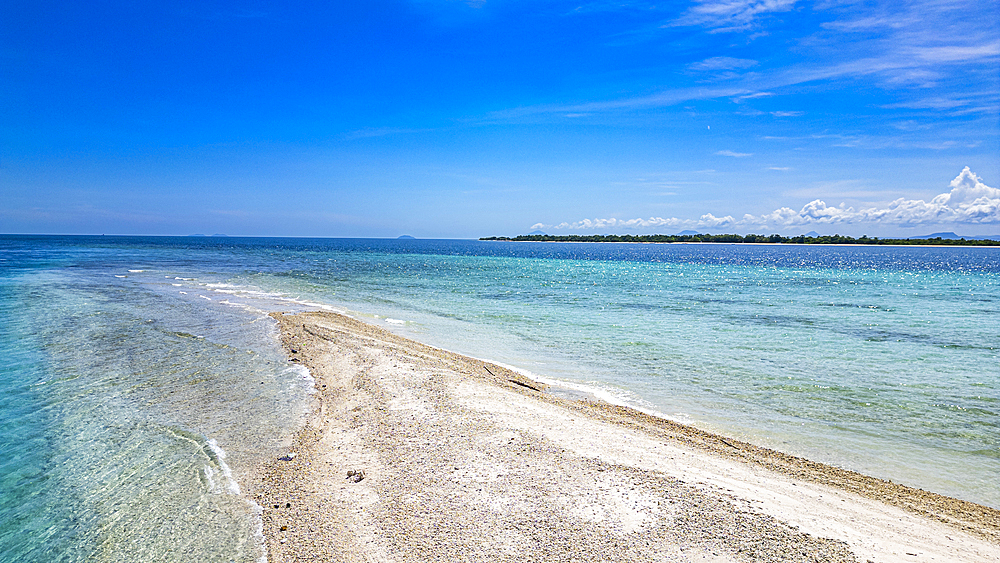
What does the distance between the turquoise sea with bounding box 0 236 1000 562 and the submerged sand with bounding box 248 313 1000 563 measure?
829 mm

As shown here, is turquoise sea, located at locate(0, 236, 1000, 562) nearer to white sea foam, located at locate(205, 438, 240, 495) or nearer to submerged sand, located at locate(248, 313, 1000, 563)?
white sea foam, located at locate(205, 438, 240, 495)

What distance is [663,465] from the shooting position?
7660mm

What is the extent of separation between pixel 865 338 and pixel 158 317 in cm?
3065

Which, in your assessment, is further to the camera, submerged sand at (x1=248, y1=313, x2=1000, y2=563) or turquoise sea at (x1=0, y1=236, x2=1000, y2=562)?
turquoise sea at (x1=0, y1=236, x2=1000, y2=562)

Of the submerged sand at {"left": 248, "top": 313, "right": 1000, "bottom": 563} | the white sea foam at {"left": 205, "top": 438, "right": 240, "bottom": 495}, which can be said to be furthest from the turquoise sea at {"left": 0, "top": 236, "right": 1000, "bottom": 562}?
the submerged sand at {"left": 248, "top": 313, "right": 1000, "bottom": 563}

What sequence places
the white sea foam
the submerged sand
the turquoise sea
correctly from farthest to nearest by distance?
1. the white sea foam
2. the turquoise sea
3. the submerged sand

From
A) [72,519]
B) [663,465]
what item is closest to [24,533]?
[72,519]

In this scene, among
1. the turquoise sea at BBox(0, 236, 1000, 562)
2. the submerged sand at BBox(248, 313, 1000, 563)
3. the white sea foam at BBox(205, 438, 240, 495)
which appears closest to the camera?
the submerged sand at BBox(248, 313, 1000, 563)

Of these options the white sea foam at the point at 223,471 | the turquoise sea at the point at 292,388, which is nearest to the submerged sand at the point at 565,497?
the white sea foam at the point at 223,471

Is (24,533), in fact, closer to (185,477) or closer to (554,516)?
(185,477)

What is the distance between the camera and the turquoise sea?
21.4ft

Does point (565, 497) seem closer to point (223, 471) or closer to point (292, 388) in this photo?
point (223, 471)

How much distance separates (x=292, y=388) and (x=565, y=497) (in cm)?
798

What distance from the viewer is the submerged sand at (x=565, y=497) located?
5.54 m
